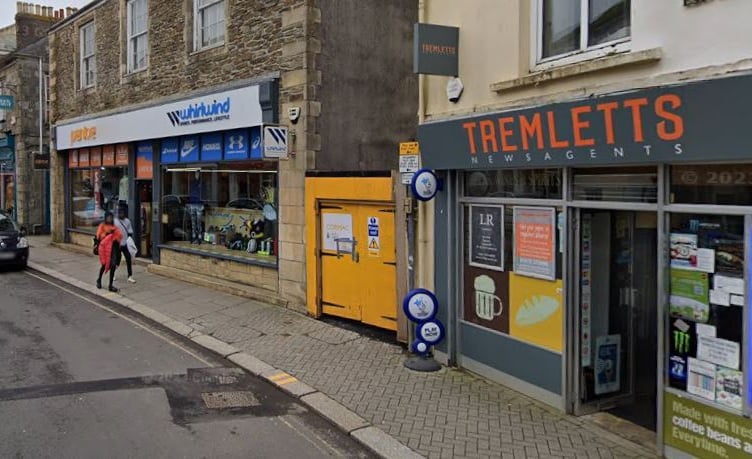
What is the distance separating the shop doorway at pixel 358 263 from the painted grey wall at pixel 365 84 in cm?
144

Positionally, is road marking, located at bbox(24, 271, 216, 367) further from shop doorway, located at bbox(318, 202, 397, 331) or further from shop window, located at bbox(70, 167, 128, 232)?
shop window, located at bbox(70, 167, 128, 232)

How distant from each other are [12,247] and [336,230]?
10757 mm

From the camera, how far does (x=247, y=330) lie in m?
9.23

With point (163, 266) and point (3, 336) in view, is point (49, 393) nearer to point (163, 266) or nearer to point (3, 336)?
point (3, 336)

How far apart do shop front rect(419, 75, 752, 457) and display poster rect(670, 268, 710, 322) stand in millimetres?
10

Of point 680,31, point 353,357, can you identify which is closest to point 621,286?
point 680,31

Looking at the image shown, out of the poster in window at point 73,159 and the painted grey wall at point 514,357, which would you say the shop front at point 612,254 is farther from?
the poster in window at point 73,159

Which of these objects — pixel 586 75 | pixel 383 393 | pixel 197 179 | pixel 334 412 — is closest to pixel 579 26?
pixel 586 75

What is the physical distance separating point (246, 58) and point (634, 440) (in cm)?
937

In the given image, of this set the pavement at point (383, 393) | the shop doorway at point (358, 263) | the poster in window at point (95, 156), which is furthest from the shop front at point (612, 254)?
the poster in window at point (95, 156)

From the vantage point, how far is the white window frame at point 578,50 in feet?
17.6

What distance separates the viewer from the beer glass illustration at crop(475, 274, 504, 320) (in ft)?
22.7

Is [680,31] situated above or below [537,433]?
above

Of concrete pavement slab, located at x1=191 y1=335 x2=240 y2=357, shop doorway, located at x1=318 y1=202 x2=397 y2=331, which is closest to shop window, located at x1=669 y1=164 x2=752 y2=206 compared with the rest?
shop doorway, located at x1=318 y1=202 x2=397 y2=331
